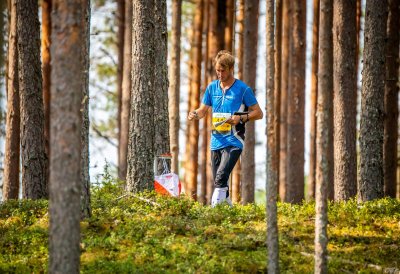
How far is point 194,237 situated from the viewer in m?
10.1

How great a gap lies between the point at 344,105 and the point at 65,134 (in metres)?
8.03

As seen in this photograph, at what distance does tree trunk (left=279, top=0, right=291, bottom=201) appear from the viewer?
24033 mm

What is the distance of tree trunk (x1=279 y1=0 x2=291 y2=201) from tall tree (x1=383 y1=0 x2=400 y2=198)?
4933 mm

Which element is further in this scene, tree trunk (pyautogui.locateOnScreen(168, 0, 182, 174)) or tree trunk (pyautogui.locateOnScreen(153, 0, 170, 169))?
tree trunk (pyautogui.locateOnScreen(168, 0, 182, 174))

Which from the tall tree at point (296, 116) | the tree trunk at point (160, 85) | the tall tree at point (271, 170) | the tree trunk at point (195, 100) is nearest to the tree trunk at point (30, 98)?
the tree trunk at point (160, 85)

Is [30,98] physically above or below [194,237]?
above

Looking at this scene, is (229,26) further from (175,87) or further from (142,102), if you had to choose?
(142,102)

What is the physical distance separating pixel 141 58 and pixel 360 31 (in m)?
14.1

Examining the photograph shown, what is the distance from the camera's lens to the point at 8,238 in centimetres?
1024

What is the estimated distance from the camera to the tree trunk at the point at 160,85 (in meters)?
13.8

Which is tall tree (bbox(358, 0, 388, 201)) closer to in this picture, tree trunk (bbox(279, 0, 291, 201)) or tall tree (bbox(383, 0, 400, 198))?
tall tree (bbox(383, 0, 400, 198))

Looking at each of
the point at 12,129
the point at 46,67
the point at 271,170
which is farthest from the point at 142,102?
the point at 12,129

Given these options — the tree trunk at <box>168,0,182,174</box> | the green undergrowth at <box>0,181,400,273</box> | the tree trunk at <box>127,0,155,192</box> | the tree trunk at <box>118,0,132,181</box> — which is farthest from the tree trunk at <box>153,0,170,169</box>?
the tree trunk at <box>118,0,132,181</box>

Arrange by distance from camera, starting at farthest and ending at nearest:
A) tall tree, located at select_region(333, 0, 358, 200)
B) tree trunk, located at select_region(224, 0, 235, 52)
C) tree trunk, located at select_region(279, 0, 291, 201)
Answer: tree trunk, located at select_region(224, 0, 235, 52) → tree trunk, located at select_region(279, 0, 291, 201) → tall tree, located at select_region(333, 0, 358, 200)
